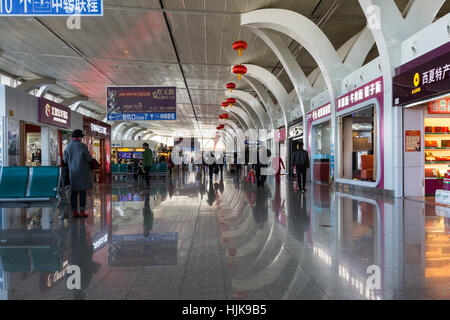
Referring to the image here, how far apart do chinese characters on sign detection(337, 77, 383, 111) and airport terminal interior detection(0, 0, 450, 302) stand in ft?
0.16

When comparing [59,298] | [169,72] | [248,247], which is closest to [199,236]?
[248,247]

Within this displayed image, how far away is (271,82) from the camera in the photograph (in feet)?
52.6

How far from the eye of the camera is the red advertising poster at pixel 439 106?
314 inches

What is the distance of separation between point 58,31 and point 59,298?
454 inches

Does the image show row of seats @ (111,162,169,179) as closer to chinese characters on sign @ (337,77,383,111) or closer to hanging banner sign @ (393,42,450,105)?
chinese characters on sign @ (337,77,383,111)

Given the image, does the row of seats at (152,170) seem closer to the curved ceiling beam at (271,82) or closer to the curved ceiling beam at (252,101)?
the curved ceiling beam at (271,82)

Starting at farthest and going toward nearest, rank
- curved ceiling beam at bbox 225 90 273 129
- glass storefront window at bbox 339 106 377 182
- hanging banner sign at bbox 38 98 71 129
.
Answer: curved ceiling beam at bbox 225 90 273 129
glass storefront window at bbox 339 106 377 182
hanging banner sign at bbox 38 98 71 129

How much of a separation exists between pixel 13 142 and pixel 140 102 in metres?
5.34

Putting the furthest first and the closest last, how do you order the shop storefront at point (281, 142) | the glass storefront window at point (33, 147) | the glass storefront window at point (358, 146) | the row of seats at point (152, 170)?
the shop storefront at point (281, 142) < the row of seats at point (152, 170) < the glass storefront window at point (33, 147) < the glass storefront window at point (358, 146)

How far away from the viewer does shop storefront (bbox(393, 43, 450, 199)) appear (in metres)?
7.48

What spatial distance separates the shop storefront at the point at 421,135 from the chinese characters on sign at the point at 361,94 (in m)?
0.76

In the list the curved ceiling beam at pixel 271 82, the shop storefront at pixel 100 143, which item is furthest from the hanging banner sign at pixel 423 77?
the shop storefront at pixel 100 143

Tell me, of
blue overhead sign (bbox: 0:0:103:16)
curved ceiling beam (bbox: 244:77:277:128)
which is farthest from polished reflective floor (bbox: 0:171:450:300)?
curved ceiling beam (bbox: 244:77:277:128)

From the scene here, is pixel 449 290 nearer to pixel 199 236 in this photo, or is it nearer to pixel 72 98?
pixel 199 236
